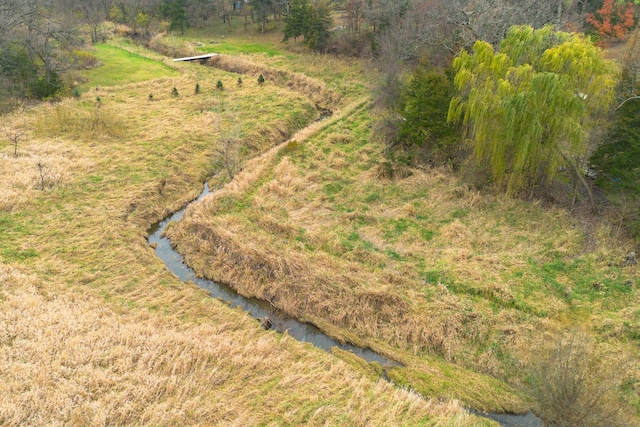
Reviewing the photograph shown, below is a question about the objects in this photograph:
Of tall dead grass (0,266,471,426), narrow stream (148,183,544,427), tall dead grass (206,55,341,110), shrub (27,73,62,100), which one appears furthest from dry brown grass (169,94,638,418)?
shrub (27,73,62,100)

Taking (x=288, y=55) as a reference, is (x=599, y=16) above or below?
above

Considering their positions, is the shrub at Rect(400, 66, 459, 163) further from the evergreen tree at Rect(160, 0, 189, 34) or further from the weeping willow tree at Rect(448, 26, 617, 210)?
the evergreen tree at Rect(160, 0, 189, 34)

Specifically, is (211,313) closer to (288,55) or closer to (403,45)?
(403,45)

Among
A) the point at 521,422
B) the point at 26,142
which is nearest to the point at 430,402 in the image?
the point at 521,422

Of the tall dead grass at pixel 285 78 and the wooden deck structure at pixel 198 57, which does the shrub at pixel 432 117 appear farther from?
the wooden deck structure at pixel 198 57

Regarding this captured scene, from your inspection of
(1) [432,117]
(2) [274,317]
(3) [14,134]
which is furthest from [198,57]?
(2) [274,317]

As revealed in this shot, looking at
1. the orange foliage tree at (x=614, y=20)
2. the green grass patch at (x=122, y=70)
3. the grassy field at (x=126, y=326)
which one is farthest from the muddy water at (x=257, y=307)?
the orange foliage tree at (x=614, y=20)

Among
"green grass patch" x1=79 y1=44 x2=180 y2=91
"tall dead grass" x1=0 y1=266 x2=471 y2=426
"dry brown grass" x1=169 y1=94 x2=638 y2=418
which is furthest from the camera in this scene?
"green grass patch" x1=79 y1=44 x2=180 y2=91
